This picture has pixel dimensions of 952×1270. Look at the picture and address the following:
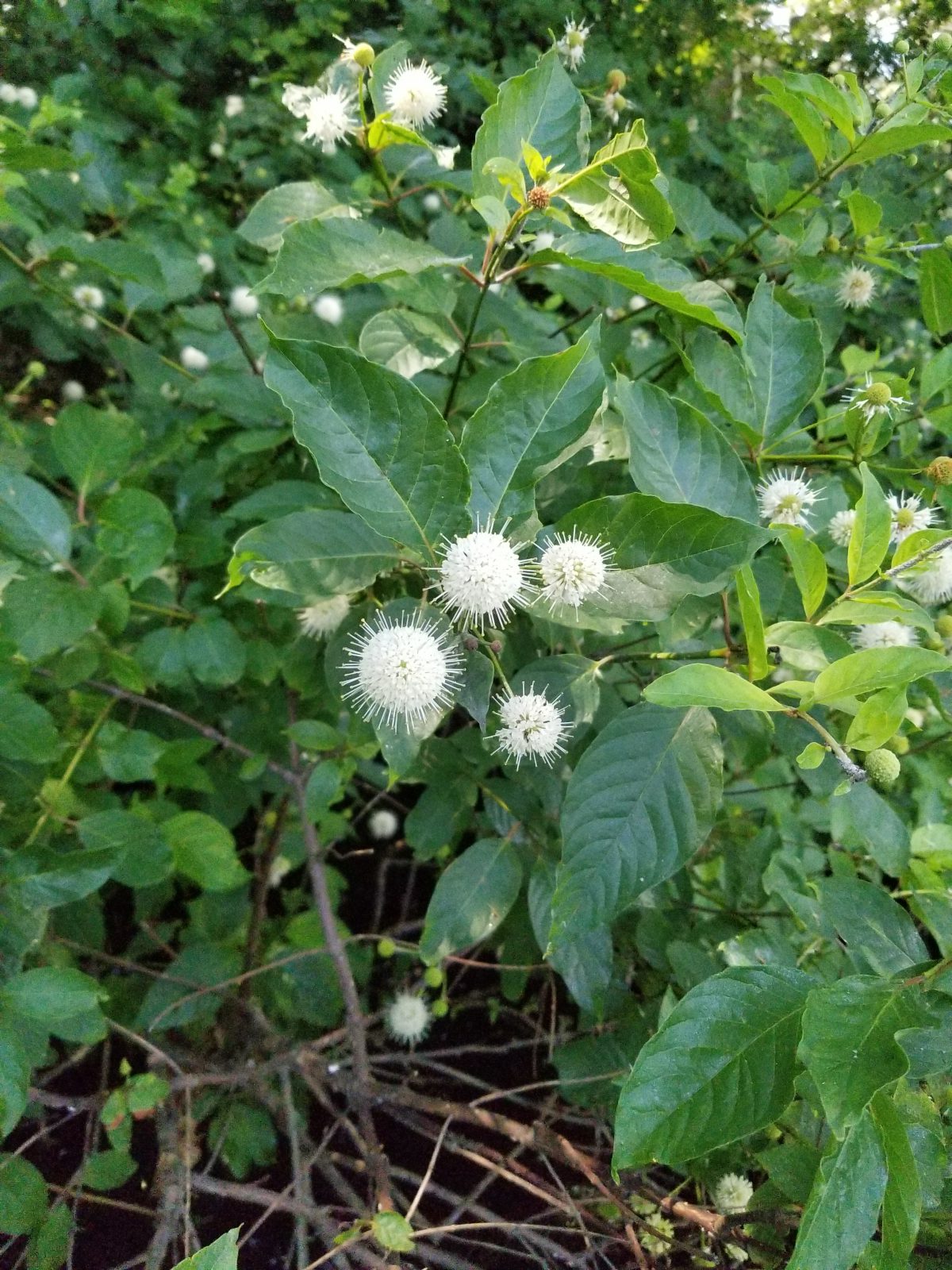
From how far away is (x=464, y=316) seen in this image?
1.06 m

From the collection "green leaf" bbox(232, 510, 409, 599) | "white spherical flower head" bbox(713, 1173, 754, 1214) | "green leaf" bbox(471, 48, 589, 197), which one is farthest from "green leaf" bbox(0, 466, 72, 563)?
"white spherical flower head" bbox(713, 1173, 754, 1214)

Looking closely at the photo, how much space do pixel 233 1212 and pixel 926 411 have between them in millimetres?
1610

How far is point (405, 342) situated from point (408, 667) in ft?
1.37

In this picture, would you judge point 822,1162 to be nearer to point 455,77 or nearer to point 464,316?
point 464,316

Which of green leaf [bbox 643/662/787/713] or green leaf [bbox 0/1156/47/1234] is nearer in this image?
green leaf [bbox 643/662/787/713]

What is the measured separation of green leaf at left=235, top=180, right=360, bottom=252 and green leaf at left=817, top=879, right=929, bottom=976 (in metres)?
0.91

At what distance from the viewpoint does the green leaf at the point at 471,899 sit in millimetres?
975

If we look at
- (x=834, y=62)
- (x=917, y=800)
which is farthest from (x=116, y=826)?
(x=834, y=62)

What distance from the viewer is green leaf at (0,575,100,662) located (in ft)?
3.22

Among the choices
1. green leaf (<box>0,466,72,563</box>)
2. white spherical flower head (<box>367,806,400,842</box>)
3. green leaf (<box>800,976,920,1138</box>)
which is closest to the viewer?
green leaf (<box>800,976,920,1138</box>)

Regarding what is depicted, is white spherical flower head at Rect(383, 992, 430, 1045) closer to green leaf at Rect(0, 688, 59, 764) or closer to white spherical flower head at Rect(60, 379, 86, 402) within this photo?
green leaf at Rect(0, 688, 59, 764)

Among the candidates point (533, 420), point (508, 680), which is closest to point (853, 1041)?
point (508, 680)

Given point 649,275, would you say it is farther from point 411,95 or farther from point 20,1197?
point 20,1197

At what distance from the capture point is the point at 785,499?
0.90 m
